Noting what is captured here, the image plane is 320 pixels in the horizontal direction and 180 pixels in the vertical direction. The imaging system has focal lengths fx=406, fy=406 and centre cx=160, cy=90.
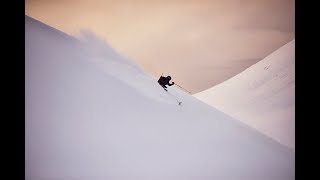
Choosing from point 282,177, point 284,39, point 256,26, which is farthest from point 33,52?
point 282,177

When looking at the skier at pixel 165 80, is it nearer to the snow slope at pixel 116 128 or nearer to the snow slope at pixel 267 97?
the snow slope at pixel 116 128

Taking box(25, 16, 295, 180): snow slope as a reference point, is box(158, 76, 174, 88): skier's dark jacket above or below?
above

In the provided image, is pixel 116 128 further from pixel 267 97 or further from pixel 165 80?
pixel 267 97

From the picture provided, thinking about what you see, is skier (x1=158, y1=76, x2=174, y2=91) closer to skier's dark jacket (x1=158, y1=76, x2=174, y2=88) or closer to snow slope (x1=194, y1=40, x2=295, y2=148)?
skier's dark jacket (x1=158, y1=76, x2=174, y2=88)

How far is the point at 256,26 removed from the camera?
343 cm

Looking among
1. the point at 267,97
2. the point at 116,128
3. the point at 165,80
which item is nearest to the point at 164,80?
the point at 165,80

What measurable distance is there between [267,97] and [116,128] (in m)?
1.31

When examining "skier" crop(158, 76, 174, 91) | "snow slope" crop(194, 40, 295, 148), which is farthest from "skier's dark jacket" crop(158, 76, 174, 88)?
"snow slope" crop(194, 40, 295, 148)

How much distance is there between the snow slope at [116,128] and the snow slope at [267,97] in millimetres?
79

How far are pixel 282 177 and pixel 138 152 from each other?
49.0 inches

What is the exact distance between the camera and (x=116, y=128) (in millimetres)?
3424

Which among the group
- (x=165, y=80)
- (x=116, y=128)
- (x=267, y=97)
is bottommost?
(x=116, y=128)

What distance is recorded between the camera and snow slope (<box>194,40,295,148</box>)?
11.3ft

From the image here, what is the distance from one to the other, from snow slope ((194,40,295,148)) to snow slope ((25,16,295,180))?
0.08 metres
